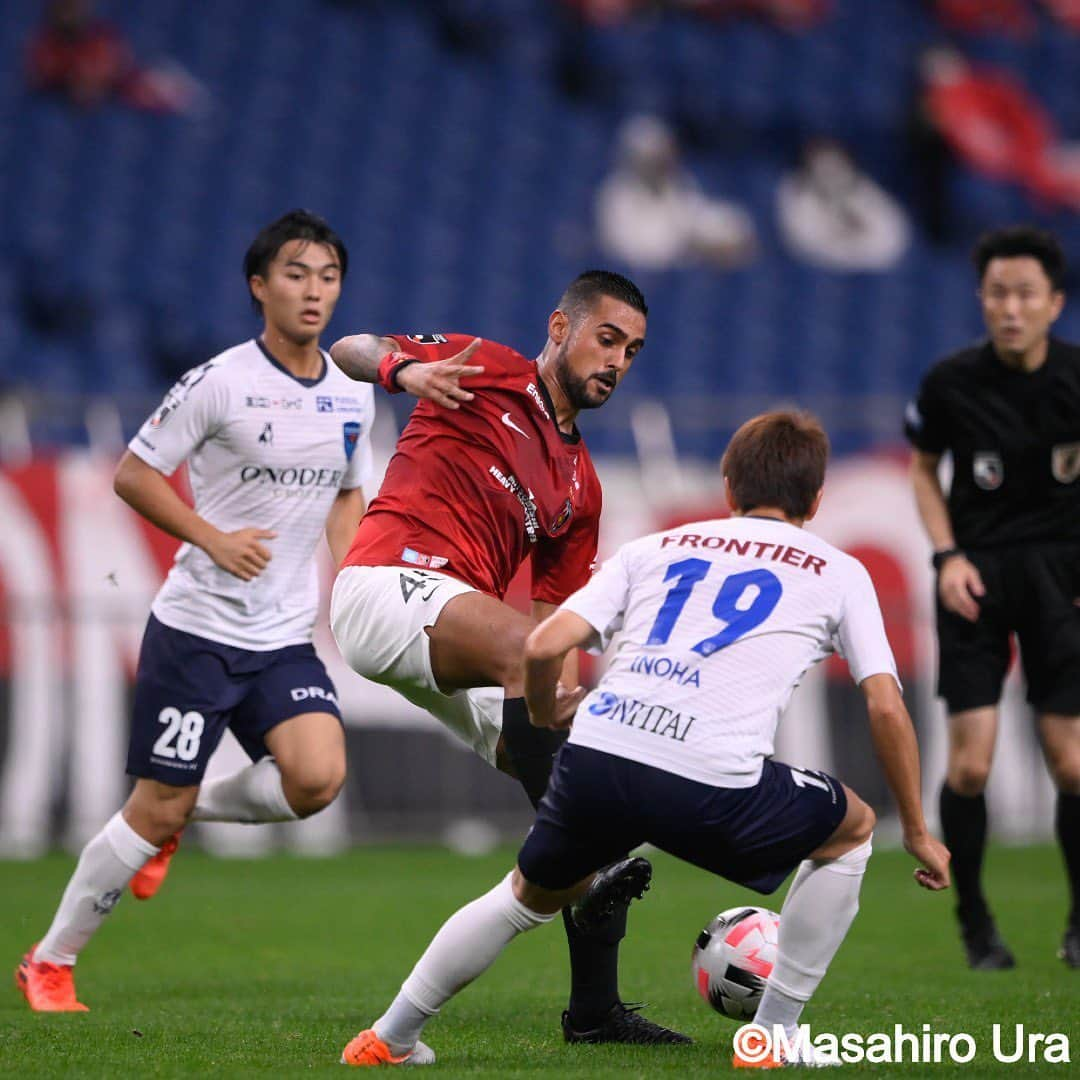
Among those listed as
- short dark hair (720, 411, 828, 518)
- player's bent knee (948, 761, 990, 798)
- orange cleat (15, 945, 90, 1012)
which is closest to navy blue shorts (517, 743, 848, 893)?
short dark hair (720, 411, 828, 518)

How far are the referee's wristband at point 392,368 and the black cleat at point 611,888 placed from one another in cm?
144

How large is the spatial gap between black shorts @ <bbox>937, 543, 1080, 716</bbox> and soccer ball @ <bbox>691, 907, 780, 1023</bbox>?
1.87 metres

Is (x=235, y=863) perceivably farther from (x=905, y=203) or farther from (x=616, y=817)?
(x=905, y=203)

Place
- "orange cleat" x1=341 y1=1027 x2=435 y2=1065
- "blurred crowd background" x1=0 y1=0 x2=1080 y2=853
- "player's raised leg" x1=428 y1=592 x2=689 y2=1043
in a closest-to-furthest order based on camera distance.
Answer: "orange cleat" x1=341 y1=1027 x2=435 y2=1065, "player's raised leg" x1=428 y1=592 x2=689 y2=1043, "blurred crowd background" x1=0 y1=0 x2=1080 y2=853

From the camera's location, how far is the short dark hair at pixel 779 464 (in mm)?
4387

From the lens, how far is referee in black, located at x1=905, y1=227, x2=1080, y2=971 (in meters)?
6.70

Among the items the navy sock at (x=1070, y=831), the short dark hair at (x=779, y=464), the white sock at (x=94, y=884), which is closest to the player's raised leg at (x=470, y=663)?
the short dark hair at (x=779, y=464)

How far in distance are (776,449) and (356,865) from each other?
6.81 metres

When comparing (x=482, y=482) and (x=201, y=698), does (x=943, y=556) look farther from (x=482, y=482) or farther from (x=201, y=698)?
(x=201, y=698)

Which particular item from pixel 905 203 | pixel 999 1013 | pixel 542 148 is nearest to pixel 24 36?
pixel 542 148

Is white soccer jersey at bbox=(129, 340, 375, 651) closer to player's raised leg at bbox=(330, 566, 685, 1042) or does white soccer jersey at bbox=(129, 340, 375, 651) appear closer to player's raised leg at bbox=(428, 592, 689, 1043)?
player's raised leg at bbox=(330, 566, 685, 1042)

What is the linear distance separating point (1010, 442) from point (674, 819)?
3154 millimetres

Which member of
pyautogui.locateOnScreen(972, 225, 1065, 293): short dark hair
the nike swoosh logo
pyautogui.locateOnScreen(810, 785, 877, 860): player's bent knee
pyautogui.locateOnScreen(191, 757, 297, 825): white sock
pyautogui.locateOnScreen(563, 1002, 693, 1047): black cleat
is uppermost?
pyautogui.locateOnScreen(972, 225, 1065, 293): short dark hair

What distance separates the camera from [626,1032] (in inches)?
200
